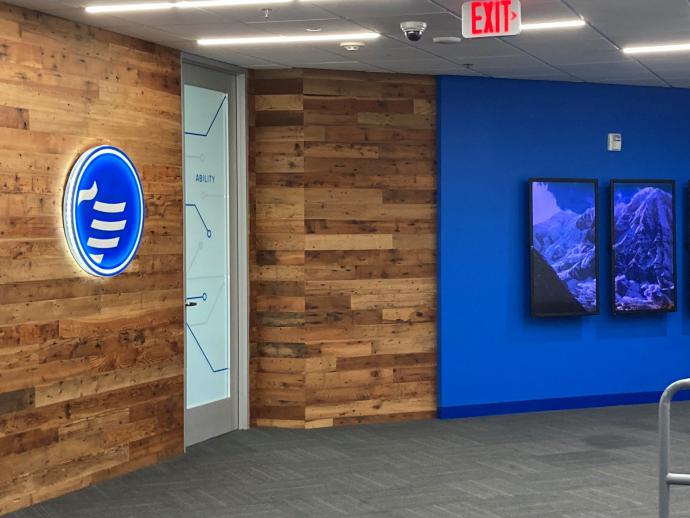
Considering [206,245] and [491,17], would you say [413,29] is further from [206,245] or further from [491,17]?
[206,245]

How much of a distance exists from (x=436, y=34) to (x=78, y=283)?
2663mm

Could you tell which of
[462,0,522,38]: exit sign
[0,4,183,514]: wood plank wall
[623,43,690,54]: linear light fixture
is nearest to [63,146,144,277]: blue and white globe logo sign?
[0,4,183,514]: wood plank wall

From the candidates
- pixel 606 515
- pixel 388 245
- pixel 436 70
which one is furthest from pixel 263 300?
pixel 606 515

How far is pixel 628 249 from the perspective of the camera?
9.05 m

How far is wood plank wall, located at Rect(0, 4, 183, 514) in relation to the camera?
5777 millimetres

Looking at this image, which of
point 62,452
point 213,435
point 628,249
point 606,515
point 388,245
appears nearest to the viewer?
point 606,515

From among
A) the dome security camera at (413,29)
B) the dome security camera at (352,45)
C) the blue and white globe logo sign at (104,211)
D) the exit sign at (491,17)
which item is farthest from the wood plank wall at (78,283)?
the exit sign at (491,17)

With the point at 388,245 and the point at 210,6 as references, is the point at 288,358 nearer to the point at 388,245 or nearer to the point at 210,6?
the point at 388,245

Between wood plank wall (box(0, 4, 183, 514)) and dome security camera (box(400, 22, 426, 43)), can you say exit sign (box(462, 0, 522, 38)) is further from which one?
wood plank wall (box(0, 4, 183, 514))

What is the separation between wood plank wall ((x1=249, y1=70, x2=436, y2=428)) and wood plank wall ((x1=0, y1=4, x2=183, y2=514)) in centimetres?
103

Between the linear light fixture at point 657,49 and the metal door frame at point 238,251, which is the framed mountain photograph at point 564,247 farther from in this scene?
the metal door frame at point 238,251

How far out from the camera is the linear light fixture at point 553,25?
6.22 meters

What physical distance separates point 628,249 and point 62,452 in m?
5.15

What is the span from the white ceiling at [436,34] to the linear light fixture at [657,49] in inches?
4.5
